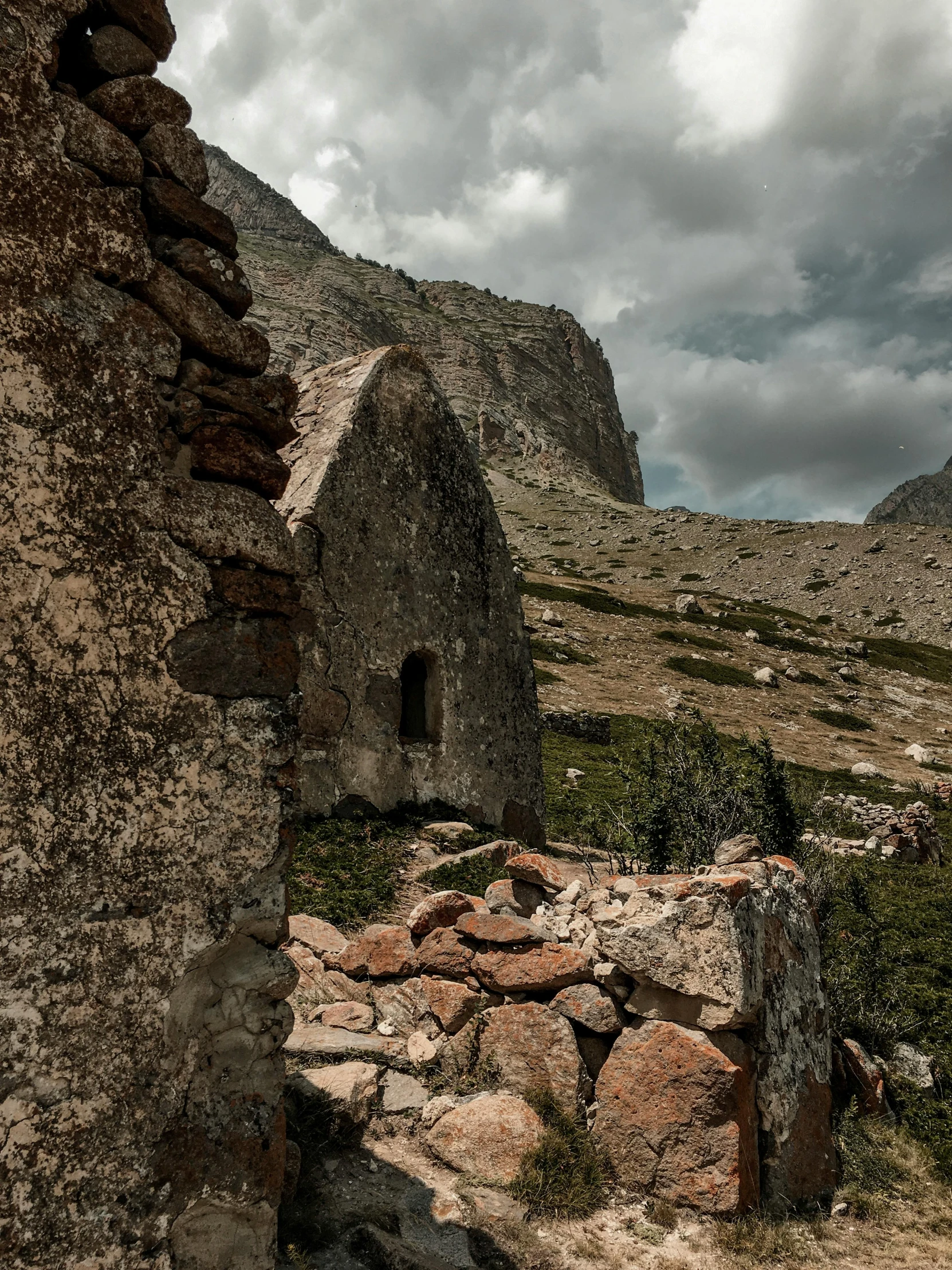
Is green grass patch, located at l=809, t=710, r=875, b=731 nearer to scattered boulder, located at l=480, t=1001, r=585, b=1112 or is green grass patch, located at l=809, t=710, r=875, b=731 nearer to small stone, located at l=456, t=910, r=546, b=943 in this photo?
small stone, located at l=456, t=910, r=546, b=943

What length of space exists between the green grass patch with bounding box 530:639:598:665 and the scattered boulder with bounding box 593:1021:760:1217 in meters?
20.8

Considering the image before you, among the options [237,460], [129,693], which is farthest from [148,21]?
[129,693]

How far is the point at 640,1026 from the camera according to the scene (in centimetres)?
459

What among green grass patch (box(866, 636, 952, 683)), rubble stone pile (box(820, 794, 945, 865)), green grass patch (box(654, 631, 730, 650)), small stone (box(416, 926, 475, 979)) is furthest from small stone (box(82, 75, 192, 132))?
green grass patch (box(866, 636, 952, 683))

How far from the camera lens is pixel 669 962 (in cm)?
450

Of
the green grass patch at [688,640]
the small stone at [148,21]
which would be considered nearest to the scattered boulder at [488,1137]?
the small stone at [148,21]

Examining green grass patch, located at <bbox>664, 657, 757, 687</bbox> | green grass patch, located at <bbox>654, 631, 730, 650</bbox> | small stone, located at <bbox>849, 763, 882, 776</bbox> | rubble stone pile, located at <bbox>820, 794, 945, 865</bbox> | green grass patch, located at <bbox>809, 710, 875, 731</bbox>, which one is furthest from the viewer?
green grass patch, located at <bbox>654, 631, 730, 650</bbox>

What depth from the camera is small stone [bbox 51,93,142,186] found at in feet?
8.75

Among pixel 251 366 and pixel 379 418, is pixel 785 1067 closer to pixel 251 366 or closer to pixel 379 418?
pixel 251 366

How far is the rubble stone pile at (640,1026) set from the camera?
422 centimetres

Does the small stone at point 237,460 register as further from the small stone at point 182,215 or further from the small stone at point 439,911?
the small stone at point 439,911

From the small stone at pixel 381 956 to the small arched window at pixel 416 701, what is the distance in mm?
3482

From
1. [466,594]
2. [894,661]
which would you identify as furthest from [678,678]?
[466,594]

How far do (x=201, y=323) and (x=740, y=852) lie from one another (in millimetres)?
4571
